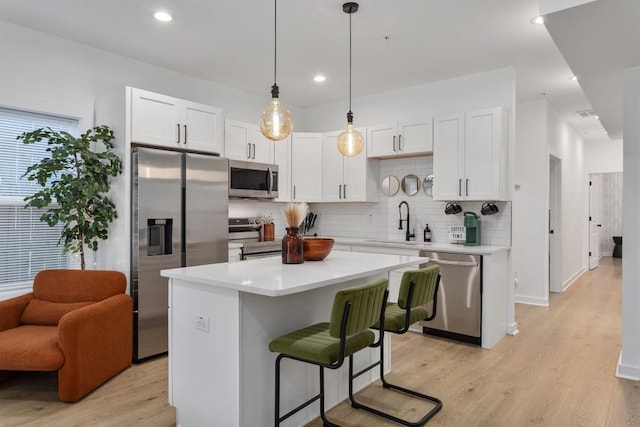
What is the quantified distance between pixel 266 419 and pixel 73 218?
2.38 metres

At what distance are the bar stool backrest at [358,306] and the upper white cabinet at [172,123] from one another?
2674 millimetres

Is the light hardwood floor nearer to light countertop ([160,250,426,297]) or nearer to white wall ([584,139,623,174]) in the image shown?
light countertop ([160,250,426,297])

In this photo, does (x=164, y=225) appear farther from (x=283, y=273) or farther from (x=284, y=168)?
(x=284, y=168)

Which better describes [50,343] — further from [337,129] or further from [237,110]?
[337,129]

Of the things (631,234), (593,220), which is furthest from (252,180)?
(593,220)

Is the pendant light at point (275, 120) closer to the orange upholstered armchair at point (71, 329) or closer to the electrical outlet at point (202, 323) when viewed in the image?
the electrical outlet at point (202, 323)

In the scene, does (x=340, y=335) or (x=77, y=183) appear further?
(x=77, y=183)

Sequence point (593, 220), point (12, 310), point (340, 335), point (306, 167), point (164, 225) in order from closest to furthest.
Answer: point (340, 335)
point (12, 310)
point (164, 225)
point (306, 167)
point (593, 220)

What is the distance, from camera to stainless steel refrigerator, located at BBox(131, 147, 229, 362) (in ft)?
12.0

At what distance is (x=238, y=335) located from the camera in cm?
217

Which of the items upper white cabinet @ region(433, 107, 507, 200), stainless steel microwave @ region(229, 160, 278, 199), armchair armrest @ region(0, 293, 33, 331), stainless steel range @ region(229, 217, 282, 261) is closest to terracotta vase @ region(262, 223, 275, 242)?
stainless steel range @ region(229, 217, 282, 261)

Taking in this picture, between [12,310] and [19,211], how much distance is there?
90cm

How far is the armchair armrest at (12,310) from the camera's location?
318 cm

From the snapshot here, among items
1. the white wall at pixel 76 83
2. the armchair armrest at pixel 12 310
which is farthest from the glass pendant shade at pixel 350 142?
the armchair armrest at pixel 12 310
